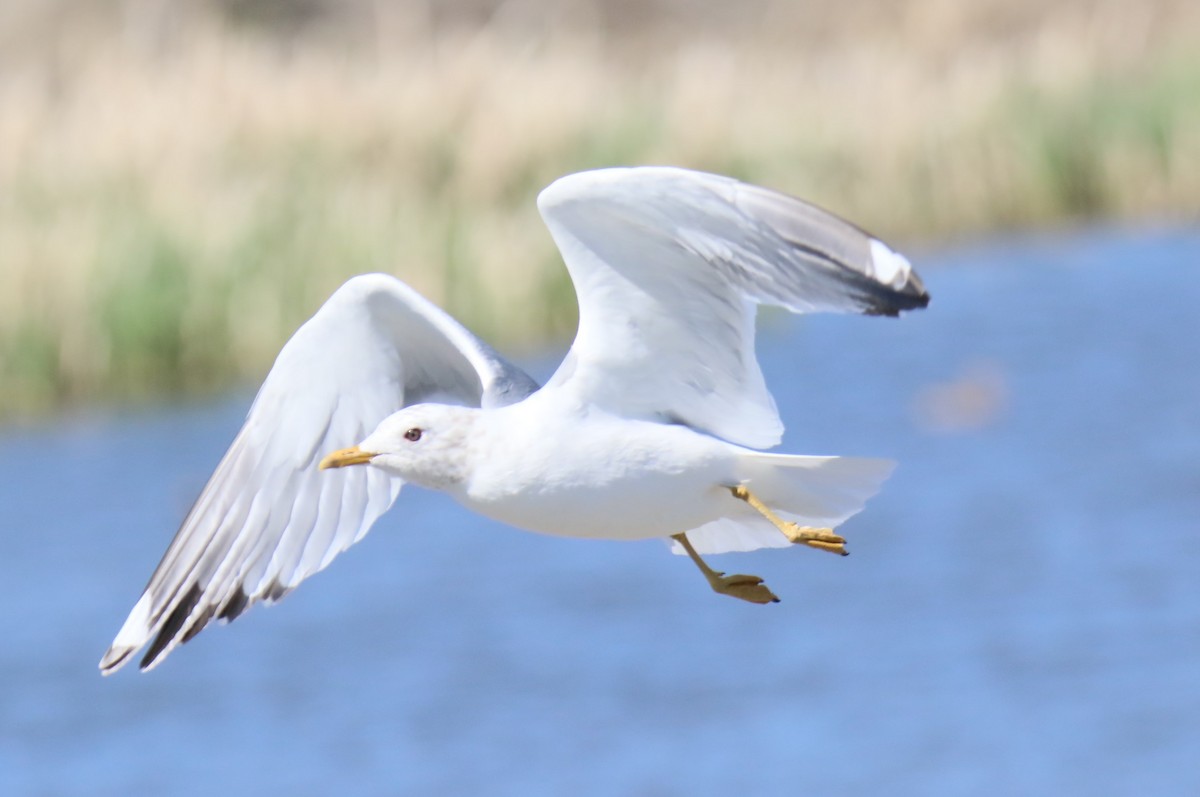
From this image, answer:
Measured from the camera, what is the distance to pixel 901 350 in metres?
16.0

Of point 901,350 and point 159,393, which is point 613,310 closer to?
point 159,393

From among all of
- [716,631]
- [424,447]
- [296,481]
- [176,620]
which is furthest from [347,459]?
[716,631]

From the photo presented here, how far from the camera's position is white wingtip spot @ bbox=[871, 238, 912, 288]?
13.4ft

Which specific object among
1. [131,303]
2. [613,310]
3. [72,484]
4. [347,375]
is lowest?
[72,484]

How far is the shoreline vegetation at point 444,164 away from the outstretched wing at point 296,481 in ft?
22.6

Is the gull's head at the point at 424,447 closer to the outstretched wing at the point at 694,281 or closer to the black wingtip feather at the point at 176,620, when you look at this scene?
Result: the outstretched wing at the point at 694,281

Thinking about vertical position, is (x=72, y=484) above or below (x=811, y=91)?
below

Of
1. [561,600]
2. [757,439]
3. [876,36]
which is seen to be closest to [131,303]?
[561,600]

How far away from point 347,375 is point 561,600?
691 centimetres

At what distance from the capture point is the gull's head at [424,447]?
437cm

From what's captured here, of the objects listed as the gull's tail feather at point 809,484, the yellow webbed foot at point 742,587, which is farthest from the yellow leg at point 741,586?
the gull's tail feather at point 809,484

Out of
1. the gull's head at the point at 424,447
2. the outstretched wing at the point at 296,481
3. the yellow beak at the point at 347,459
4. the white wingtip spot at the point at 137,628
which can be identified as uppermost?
the gull's head at the point at 424,447

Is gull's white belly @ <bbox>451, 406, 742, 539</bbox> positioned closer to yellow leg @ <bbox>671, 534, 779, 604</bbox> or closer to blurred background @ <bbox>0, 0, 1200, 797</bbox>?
yellow leg @ <bbox>671, 534, 779, 604</bbox>

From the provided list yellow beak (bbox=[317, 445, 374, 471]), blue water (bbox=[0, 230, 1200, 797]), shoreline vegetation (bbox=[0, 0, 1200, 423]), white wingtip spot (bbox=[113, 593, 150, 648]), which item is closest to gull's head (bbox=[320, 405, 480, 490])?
yellow beak (bbox=[317, 445, 374, 471])
